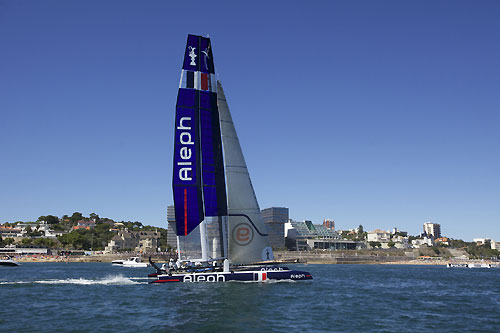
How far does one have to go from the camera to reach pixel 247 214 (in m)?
37.2

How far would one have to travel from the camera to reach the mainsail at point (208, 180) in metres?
36.6

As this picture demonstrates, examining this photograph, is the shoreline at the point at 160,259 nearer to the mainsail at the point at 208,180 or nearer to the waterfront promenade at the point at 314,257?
the waterfront promenade at the point at 314,257

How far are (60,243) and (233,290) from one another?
7002 inches

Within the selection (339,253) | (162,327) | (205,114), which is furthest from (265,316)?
(339,253)

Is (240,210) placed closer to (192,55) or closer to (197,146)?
(197,146)

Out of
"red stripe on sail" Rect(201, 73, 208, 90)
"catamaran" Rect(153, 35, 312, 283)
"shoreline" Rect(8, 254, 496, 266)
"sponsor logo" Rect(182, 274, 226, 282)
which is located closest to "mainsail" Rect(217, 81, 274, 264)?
"catamaran" Rect(153, 35, 312, 283)

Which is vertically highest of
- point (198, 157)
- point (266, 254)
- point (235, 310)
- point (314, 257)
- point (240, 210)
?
point (198, 157)

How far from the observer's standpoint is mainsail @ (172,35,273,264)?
120 ft

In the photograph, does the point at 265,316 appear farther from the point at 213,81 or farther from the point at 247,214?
the point at 213,81

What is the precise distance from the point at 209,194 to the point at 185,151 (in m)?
4.06

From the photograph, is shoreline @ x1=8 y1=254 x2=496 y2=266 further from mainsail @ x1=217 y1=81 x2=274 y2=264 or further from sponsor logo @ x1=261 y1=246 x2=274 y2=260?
mainsail @ x1=217 y1=81 x2=274 y2=264

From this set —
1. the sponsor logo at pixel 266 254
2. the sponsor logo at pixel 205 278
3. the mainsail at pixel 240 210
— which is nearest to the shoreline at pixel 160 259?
the sponsor logo at pixel 266 254

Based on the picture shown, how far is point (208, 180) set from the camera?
123 ft

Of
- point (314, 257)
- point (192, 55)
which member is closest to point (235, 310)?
point (192, 55)
